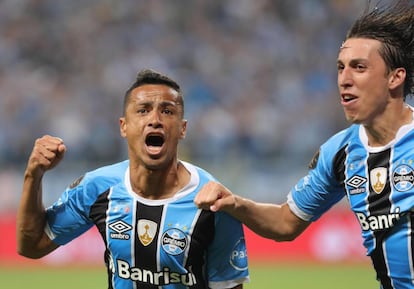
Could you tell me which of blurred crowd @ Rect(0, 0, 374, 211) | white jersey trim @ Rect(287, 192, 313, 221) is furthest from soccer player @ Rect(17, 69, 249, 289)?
blurred crowd @ Rect(0, 0, 374, 211)

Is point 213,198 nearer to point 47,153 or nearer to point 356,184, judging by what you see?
point 356,184

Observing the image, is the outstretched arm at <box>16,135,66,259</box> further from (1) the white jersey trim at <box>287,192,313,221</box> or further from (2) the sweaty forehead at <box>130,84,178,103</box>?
(1) the white jersey trim at <box>287,192,313,221</box>

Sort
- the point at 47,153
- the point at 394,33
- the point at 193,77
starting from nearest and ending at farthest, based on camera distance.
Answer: the point at 47,153 < the point at 394,33 < the point at 193,77

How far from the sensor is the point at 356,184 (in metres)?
5.08

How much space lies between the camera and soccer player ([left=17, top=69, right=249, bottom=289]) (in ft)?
16.6

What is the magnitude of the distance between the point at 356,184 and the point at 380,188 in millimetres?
164

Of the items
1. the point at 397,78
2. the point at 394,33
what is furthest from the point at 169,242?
the point at 394,33

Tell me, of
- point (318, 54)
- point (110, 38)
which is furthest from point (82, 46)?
point (318, 54)

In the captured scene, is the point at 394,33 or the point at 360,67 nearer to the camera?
the point at 360,67

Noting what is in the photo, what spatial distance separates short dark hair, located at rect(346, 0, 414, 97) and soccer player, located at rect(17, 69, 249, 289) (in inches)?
44.6

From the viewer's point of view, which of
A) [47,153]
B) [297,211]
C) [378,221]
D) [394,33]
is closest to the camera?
[378,221]

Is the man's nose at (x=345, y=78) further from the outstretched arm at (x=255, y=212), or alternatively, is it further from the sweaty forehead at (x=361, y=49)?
the outstretched arm at (x=255, y=212)

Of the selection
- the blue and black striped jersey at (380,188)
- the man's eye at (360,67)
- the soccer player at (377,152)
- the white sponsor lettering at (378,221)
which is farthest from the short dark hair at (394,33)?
the white sponsor lettering at (378,221)

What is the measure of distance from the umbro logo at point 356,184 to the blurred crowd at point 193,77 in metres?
8.94
